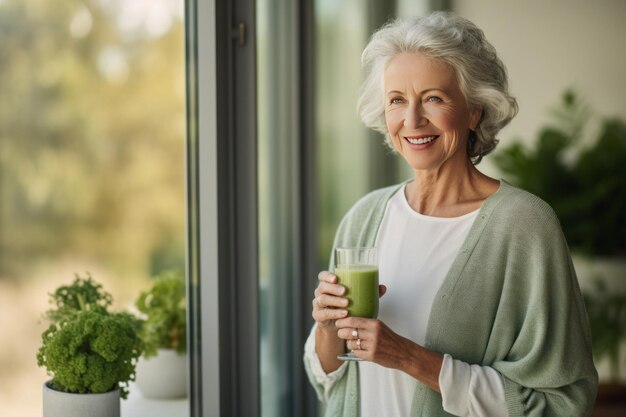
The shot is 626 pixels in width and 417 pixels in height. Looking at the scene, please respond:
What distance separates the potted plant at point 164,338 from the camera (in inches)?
89.1

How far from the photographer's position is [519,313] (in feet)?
5.40

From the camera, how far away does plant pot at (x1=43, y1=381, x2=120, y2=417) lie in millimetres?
1758

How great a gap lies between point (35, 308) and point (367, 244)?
0.81m

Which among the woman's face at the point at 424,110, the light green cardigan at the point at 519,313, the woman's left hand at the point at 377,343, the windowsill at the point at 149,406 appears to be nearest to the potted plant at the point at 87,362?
the windowsill at the point at 149,406

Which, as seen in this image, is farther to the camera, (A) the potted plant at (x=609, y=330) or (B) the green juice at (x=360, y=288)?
(A) the potted plant at (x=609, y=330)

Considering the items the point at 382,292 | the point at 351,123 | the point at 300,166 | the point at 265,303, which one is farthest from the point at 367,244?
the point at 351,123

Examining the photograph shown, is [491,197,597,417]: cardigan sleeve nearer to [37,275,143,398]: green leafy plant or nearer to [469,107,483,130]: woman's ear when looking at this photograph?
[469,107,483,130]: woman's ear

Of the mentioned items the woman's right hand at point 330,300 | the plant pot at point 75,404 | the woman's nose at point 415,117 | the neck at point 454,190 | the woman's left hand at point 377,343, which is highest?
the woman's nose at point 415,117

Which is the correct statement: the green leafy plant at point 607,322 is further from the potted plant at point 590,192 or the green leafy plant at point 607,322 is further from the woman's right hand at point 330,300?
the woman's right hand at point 330,300

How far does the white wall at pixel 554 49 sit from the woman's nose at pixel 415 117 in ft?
9.65

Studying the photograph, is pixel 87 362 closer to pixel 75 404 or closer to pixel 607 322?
pixel 75 404

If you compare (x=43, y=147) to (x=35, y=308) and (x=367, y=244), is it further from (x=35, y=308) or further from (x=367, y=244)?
(x=367, y=244)

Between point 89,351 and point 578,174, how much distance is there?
129 inches

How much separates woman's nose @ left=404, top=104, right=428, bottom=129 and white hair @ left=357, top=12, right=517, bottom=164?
0.11 meters
